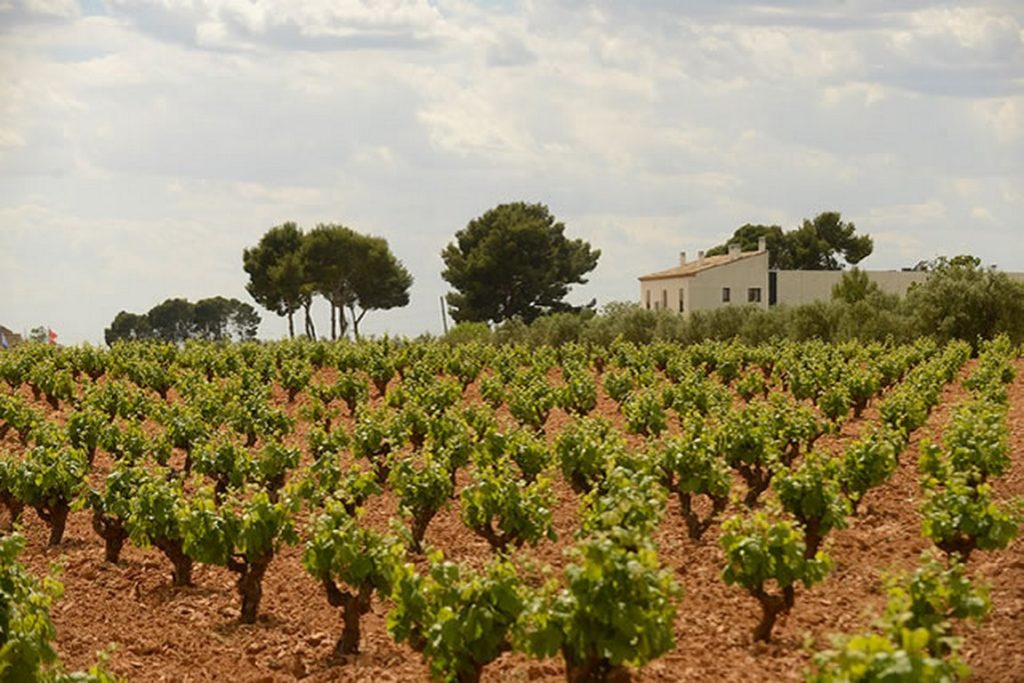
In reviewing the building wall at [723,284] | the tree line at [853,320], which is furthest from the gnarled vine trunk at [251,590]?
A: the building wall at [723,284]

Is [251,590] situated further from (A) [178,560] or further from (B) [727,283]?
(B) [727,283]

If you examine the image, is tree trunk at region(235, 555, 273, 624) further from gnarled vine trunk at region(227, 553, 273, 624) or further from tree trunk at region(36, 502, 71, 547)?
tree trunk at region(36, 502, 71, 547)

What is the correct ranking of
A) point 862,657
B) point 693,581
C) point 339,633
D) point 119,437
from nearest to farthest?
1. point 862,657
2. point 339,633
3. point 693,581
4. point 119,437

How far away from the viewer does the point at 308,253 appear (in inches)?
3093

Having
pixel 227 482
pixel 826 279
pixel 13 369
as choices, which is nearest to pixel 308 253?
pixel 826 279

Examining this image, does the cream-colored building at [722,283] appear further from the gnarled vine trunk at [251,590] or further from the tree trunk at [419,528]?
the gnarled vine trunk at [251,590]

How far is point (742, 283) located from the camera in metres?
73.6

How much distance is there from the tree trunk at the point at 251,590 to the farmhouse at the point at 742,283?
59.9 metres

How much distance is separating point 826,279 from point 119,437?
61820mm

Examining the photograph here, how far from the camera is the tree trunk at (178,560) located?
13.3 m

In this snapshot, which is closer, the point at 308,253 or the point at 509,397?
the point at 509,397

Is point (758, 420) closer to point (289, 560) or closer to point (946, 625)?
point (289, 560)

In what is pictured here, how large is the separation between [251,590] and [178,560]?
4.61 ft

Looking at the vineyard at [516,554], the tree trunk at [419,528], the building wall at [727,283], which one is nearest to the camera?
the vineyard at [516,554]
